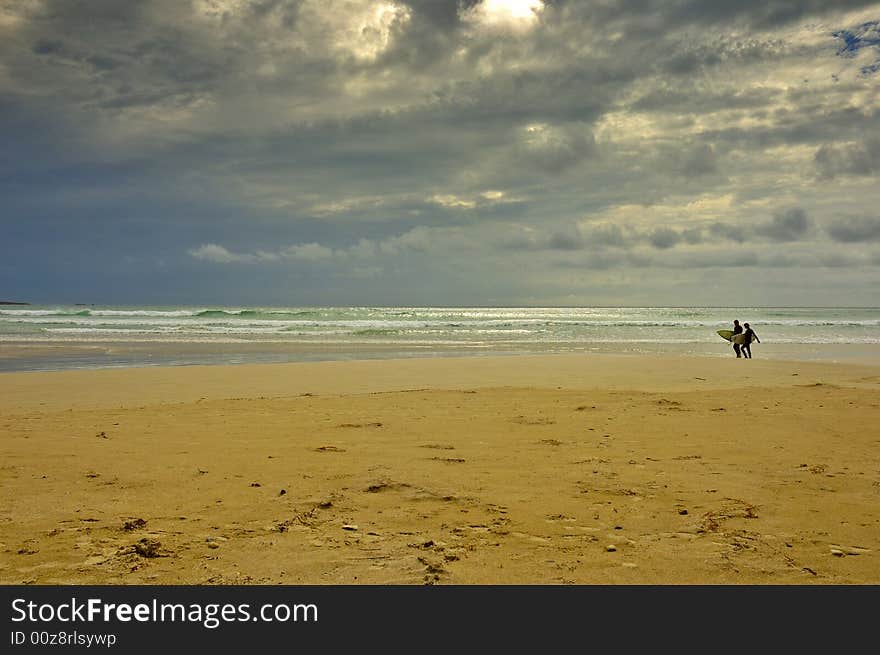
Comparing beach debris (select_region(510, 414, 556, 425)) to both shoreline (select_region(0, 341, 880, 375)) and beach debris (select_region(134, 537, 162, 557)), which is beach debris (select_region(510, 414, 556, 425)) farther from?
shoreline (select_region(0, 341, 880, 375))

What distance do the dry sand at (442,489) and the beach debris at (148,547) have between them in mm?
16

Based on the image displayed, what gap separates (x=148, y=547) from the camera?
160 inches

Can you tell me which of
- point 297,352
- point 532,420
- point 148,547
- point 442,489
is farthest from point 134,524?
point 297,352

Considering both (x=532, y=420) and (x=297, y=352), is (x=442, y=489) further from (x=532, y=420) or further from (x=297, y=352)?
(x=297, y=352)

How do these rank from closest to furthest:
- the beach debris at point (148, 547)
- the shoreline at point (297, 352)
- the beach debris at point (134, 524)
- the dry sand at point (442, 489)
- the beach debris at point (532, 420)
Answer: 1. the dry sand at point (442, 489)
2. the beach debris at point (148, 547)
3. the beach debris at point (134, 524)
4. the beach debris at point (532, 420)
5. the shoreline at point (297, 352)

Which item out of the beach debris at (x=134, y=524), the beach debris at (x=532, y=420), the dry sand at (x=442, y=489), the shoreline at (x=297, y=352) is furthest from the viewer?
the shoreline at (x=297, y=352)

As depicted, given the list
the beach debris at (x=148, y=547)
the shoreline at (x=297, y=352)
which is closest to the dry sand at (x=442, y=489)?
the beach debris at (x=148, y=547)

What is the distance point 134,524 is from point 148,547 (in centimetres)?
59

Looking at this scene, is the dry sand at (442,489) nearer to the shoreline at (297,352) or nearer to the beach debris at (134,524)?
the beach debris at (134,524)

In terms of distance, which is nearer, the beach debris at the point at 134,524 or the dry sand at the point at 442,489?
the dry sand at the point at 442,489

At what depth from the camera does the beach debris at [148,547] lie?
3939 millimetres

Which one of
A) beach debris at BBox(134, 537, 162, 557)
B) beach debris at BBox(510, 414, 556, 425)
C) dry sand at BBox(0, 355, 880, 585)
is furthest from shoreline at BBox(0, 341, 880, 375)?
beach debris at BBox(134, 537, 162, 557)

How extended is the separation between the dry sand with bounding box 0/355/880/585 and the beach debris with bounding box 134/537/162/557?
0.05ft
